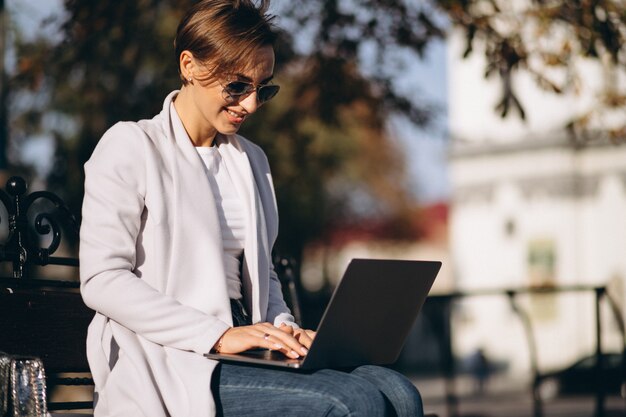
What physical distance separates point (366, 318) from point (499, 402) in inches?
788

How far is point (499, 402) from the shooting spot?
22906 mm

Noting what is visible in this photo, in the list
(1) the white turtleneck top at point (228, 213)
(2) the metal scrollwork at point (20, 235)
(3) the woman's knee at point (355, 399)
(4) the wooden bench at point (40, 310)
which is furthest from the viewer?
(2) the metal scrollwork at point (20, 235)

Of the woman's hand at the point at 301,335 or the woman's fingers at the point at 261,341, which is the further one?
the woman's hand at the point at 301,335

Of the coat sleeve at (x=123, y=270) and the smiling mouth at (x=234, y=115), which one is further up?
the smiling mouth at (x=234, y=115)

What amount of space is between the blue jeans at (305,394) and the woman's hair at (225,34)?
3.10ft

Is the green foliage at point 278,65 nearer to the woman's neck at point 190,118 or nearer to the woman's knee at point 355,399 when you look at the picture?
the woman's neck at point 190,118

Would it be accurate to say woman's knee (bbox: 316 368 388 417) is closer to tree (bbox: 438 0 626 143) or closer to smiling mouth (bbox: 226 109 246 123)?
smiling mouth (bbox: 226 109 246 123)

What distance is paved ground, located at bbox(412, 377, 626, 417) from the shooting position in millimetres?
11766

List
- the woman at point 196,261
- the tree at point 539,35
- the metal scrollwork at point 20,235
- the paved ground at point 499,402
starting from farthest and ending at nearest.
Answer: the paved ground at point 499,402 → the tree at point 539,35 → the metal scrollwork at point 20,235 → the woman at point 196,261

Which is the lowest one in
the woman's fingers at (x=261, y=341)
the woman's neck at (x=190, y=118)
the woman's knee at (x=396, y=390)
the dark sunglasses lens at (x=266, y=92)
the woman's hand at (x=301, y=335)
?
the woman's knee at (x=396, y=390)

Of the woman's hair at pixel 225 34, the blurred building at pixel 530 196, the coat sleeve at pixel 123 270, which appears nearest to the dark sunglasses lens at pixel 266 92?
the woman's hair at pixel 225 34

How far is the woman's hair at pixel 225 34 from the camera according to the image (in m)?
3.74

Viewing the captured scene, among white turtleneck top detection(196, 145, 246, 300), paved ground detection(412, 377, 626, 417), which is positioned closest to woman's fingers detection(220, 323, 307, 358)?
white turtleneck top detection(196, 145, 246, 300)

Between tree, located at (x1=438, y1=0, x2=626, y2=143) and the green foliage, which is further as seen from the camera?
the green foliage
